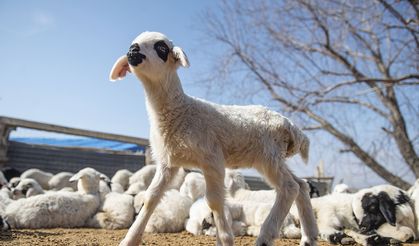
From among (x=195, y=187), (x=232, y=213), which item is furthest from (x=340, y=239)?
(x=195, y=187)

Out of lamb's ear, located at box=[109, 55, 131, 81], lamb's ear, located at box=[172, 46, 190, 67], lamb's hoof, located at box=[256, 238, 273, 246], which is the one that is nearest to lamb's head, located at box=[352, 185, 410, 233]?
lamb's hoof, located at box=[256, 238, 273, 246]

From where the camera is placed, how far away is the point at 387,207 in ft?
20.1

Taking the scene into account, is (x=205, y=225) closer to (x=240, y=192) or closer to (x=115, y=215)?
(x=240, y=192)

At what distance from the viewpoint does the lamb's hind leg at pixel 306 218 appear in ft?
12.6

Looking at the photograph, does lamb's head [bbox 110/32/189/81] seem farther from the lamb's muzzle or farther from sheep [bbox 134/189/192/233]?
sheep [bbox 134/189/192/233]

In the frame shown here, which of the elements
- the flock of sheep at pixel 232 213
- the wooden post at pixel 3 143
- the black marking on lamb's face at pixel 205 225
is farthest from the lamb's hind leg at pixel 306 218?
the wooden post at pixel 3 143

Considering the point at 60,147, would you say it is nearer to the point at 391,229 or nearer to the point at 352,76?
the point at 391,229

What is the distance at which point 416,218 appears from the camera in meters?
6.29

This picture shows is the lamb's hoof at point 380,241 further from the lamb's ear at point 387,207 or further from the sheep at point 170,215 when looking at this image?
the sheep at point 170,215

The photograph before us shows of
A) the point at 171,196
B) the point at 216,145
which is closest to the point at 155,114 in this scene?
the point at 216,145

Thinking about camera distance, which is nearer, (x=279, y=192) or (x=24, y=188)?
(x=279, y=192)

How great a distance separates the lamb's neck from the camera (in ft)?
12.0

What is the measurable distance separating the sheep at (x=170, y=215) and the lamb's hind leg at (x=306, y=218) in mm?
3013

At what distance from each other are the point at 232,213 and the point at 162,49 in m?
3.55
